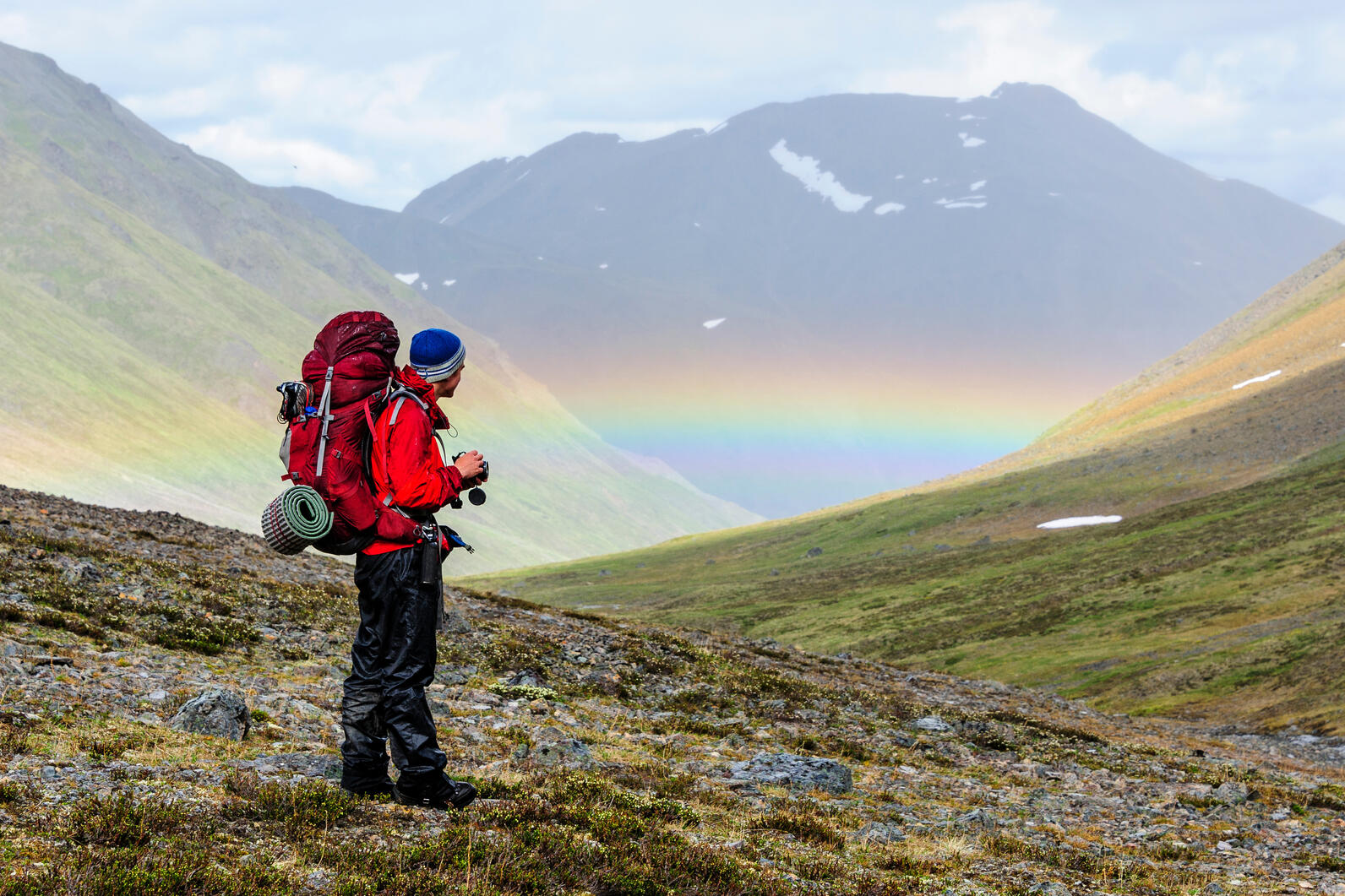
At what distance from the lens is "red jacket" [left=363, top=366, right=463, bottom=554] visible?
10.7 m

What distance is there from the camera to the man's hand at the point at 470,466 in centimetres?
1081

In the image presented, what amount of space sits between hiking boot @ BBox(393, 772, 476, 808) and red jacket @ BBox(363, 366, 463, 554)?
239 centimetres

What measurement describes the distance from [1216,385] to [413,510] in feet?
621

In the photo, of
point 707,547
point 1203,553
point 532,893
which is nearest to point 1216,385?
point 707,547

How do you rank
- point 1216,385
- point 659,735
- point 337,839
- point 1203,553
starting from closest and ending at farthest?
point 337,839 < point 659,735 < point 1203,553 < point 1216,385

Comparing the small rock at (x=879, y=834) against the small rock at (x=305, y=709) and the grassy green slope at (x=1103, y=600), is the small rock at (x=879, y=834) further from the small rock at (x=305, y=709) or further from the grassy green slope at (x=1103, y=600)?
the grassy green slope at (x=1103, y=600)

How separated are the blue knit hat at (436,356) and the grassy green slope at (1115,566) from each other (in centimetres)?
4675

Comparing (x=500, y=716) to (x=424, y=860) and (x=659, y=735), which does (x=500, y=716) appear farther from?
(x=424, y=860)

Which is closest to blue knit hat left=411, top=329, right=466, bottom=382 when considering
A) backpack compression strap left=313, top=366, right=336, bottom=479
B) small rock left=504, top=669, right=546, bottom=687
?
backpack compression strap left=313, top=366, right=336, bottom=479

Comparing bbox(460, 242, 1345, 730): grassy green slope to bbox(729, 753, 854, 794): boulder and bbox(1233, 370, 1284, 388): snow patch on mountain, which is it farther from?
bbox(729, 753, 854, 794): boulder

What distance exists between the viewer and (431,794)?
438 inches

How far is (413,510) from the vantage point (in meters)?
10.8

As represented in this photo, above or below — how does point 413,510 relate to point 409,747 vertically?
above

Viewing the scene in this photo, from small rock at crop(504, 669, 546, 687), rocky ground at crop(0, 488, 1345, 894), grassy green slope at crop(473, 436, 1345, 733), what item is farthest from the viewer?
grassy green slope at crop(473, 436, 1345, 733)
